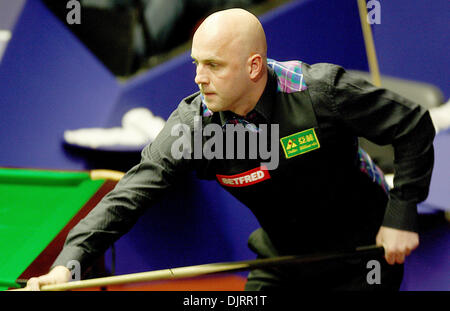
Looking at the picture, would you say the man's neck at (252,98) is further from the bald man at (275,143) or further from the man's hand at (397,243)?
the man's hand at (397,243)

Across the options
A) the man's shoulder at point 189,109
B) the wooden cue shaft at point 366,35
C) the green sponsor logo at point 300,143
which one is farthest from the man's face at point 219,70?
the wooden cue shaft at point 366,35

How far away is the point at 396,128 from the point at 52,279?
1107 mm

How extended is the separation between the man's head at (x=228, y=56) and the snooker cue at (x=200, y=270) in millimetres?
484

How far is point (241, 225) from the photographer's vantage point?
273 cm

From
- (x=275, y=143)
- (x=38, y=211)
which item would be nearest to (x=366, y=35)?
(x=275, y=143)

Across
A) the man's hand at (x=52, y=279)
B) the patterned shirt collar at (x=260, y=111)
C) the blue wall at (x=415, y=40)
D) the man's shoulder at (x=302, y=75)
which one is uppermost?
the blue wall at (x=415, y=40)

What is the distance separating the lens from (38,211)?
2.11 m

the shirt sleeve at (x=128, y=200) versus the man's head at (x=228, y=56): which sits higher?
the man's head at (x=228, y=56)

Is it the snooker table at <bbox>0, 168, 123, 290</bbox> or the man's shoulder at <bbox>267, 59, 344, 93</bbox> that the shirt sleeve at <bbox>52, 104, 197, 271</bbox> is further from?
the man's shoulder at <bbox>267, 59, 344, 93</bbox>

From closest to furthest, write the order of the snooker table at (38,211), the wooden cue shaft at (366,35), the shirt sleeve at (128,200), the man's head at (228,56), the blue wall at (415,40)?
the man's head at (228,56) → the shirt sleeve at (128,200) → the snooker table at (38,211) → the wooden cue shaft at (366,35) → the blue wall at (415,40)

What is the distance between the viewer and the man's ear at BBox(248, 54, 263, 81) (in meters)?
1.56

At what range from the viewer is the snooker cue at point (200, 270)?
156 cm

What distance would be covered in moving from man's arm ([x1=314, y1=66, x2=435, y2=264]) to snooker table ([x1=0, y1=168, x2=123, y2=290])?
105 cm

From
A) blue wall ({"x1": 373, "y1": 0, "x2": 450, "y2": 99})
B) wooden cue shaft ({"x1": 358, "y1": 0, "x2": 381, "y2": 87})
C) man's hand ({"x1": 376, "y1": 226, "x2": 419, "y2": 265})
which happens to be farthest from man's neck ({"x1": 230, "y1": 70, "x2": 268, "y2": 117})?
blue wall ({"x1": 373, "y1": 0, "x2": 450, "y2": 99})
